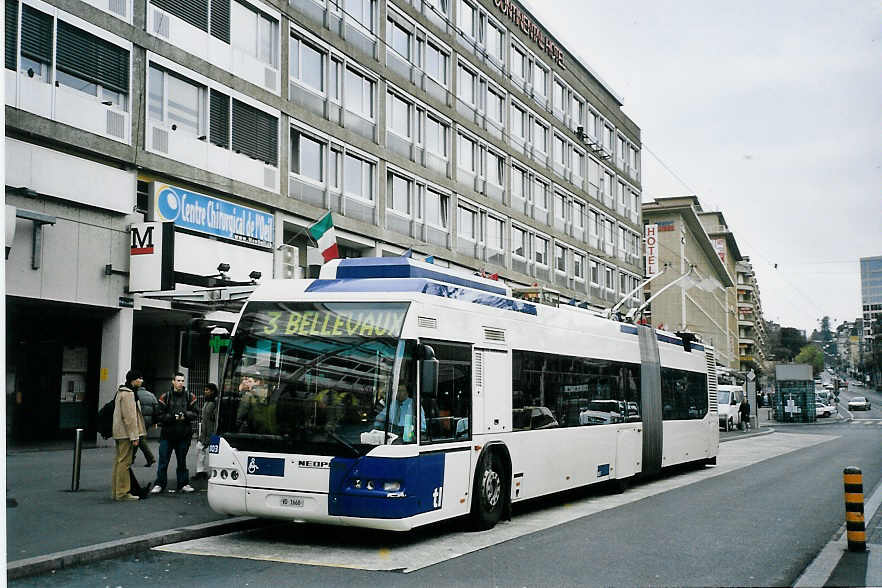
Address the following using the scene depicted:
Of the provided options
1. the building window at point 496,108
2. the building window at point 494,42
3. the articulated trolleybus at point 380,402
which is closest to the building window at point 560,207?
the building window at point 496,108

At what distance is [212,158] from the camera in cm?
2384

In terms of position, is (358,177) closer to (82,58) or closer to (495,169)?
(82,58)

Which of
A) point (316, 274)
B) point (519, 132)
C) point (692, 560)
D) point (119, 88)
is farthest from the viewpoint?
point (519, 132)

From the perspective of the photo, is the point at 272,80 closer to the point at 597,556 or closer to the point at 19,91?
the point at 19,91

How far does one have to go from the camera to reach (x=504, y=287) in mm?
12883

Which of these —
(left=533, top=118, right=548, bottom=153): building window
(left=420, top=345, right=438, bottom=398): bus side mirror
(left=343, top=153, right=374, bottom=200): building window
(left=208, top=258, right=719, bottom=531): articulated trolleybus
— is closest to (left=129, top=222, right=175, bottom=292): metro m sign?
(left=343, top=153, right=374, bottom=200): building window

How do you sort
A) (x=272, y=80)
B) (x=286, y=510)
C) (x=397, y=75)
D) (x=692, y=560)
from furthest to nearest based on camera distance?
1. (x=397, y=75)
2. (x=272, y=80)
3. (x=286, y=510)
4. (x=692, y=560)

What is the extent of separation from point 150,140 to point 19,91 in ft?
11.7

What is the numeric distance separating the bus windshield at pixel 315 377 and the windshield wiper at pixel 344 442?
0.01m

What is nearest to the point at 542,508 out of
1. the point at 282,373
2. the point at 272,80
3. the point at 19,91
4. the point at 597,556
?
the point at 597,556

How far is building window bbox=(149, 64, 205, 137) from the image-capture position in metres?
22.4

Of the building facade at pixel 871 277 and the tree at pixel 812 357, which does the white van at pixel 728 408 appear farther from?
the tree at pixel 812 357

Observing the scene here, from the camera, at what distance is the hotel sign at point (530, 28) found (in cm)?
4238

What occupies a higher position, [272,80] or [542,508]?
[272,80]
